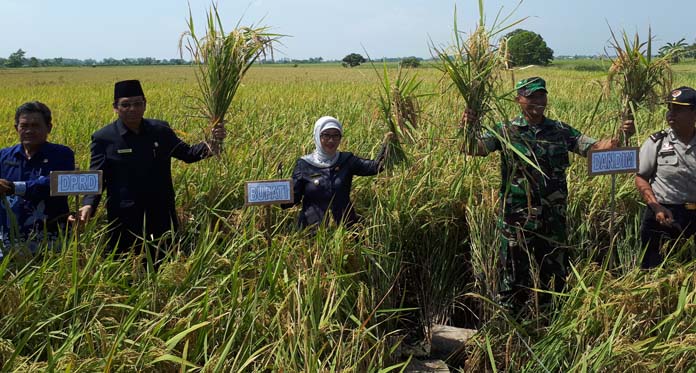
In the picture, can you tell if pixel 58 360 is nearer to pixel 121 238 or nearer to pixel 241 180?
pixel 121 238

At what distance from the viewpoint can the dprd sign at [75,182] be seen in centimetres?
239

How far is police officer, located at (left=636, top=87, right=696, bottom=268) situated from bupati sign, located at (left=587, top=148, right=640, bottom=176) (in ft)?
0.48

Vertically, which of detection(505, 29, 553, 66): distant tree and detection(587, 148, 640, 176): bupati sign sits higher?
detection(505, 29, 553, 66): distant tree

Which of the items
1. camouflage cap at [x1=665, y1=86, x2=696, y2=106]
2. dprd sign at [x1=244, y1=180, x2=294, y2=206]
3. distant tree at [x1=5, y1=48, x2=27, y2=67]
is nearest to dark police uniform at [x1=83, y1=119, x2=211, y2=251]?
dprd sign at [x1=244, y1=180, x2=294, y2=206]

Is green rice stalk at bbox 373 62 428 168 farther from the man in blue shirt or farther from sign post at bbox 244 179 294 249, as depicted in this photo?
the man in blue shirt

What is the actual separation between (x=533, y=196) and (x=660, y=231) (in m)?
0.77

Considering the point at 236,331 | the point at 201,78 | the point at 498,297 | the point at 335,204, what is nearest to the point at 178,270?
the point at 236,331

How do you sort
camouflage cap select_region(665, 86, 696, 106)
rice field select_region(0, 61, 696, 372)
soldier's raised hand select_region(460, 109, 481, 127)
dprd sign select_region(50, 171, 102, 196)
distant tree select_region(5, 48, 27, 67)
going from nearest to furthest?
rice field select_region(0, 61, 696, 372) < dprd sign select_region(50, 171, 102, 196) < soldier's raised hand select_region(460, 109, 481, 127) < camouflage cap select_region(665, 86, 696, 106) < distant tree select_region(5, 48, 27, 67)

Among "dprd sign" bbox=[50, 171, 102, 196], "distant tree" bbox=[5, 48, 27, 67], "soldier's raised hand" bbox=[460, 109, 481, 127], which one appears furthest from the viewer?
"distant tree" bbox=[5, 48, 27, 67]

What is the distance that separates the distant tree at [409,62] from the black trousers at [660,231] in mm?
1519

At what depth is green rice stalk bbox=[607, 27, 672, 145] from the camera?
9.32ft

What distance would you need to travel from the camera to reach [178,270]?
2.32 meters

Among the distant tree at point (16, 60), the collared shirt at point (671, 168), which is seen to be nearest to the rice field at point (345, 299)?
the collared shirt at point (671, 168)

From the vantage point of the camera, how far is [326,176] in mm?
2781
